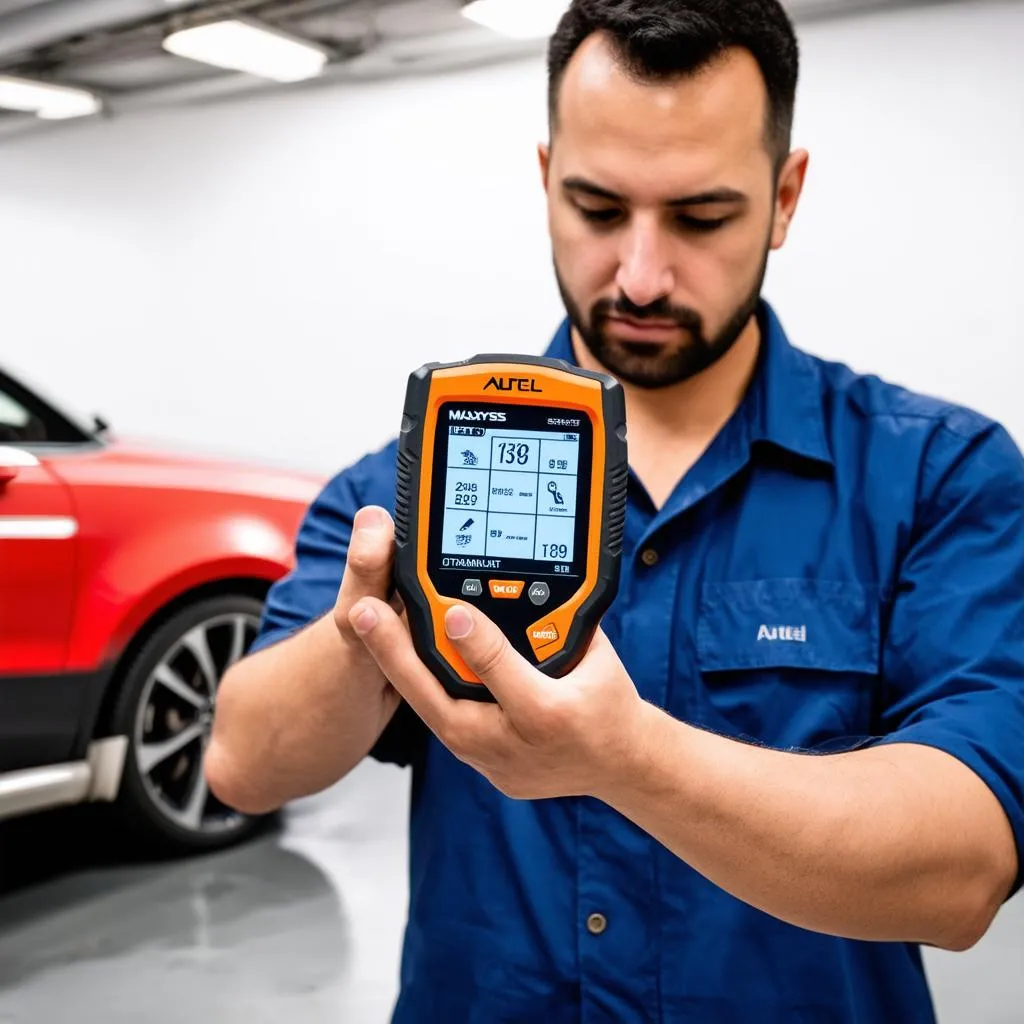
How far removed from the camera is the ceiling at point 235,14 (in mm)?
5152

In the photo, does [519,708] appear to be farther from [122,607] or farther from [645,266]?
[122,607]

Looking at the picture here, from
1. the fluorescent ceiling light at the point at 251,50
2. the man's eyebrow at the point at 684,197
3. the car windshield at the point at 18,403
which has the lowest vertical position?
the car windshield at the point at 18,403

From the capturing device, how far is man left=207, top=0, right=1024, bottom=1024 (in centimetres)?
105

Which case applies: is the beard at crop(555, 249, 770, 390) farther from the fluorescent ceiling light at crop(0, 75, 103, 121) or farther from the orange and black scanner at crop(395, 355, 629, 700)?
the fluorescent ceiling light at crop(0, 75, 103, 121)

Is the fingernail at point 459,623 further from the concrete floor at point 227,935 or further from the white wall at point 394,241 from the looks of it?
the white wall at point 394,241

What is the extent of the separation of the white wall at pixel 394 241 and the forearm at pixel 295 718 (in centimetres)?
236

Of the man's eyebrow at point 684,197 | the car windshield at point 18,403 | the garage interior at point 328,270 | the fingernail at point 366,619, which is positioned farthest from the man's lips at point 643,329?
the car windshield at point 18,403

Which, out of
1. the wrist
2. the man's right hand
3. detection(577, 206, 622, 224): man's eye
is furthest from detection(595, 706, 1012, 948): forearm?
detection(577, 206, 622, 224): man's eye

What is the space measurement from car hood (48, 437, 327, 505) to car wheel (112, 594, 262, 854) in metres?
0.30

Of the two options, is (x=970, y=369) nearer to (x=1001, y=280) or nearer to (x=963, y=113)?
(x=1001, y=280)

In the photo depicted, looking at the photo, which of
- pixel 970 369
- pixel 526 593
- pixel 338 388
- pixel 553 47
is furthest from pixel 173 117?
pixel 526 593

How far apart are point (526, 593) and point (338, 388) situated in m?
5.48

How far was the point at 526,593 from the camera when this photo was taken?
89 centimetres

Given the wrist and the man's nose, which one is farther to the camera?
the man's nose
